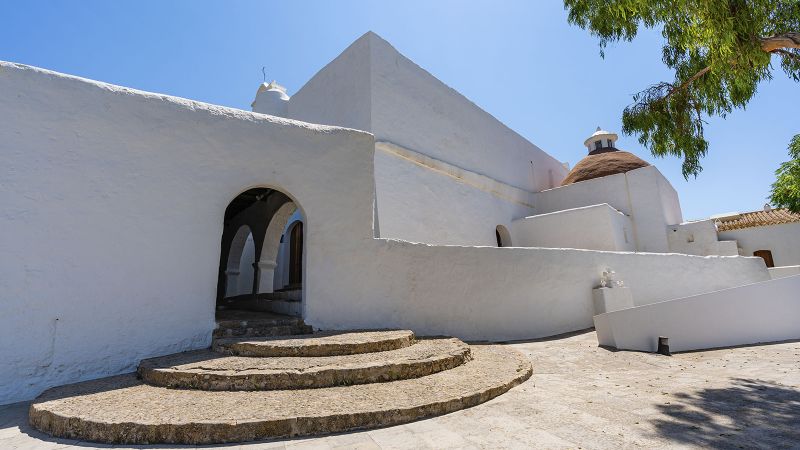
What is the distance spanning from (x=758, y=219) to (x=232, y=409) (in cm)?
2222

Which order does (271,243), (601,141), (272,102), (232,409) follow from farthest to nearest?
(601,141) < (272,102) < (271,243) < (232,409)

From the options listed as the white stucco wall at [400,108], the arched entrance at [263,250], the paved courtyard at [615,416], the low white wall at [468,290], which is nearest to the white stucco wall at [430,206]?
the white stucco wall at [400,108]

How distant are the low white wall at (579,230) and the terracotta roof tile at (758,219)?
22.1 feet

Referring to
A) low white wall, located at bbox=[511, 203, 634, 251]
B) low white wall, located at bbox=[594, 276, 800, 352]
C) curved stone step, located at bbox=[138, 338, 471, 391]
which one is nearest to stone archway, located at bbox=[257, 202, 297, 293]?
curved stone step, located at bbox=[138, 338, 471, 391]

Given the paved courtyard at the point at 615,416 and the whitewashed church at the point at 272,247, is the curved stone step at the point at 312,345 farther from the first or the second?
the paved courtyard at the point at 615,416

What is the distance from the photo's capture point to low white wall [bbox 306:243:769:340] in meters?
6.10

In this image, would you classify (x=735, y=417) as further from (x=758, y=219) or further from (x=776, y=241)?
(x=758, y=219)

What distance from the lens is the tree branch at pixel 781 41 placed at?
4.80 m

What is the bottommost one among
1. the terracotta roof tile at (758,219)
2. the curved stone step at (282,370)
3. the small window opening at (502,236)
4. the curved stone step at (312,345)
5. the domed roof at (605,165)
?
the curved stone step at (282,370)

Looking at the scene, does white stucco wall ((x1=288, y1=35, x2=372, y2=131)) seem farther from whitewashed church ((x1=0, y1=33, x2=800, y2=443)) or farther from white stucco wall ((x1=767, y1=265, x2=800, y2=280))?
white stucco wall ((x1=767, y1=265, x2=800, y2=280))

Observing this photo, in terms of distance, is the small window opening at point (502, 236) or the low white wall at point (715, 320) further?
the small window opening at point (502, 236)

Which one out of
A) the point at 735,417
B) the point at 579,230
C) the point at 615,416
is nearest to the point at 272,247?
the point at 615,416

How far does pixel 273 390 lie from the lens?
3596mm

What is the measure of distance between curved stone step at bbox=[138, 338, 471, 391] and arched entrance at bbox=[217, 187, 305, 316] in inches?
85.7
